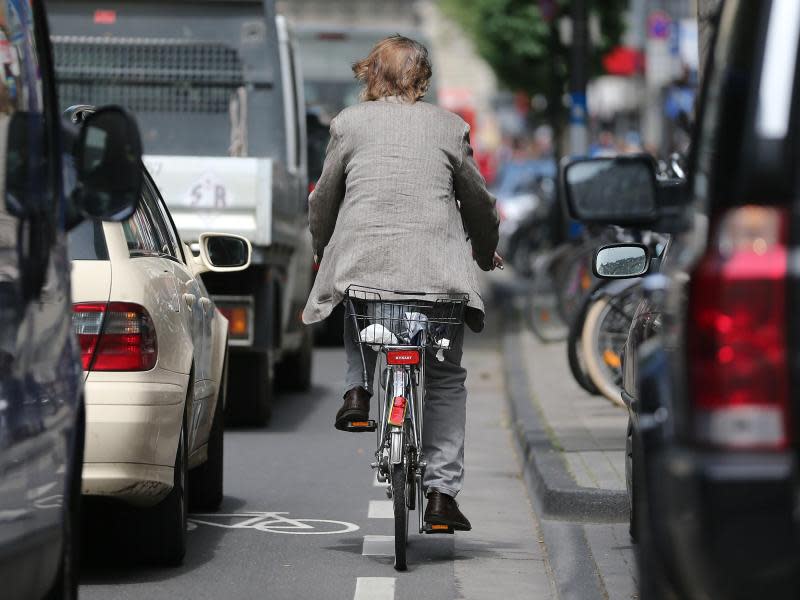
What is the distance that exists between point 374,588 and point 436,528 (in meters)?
0.45

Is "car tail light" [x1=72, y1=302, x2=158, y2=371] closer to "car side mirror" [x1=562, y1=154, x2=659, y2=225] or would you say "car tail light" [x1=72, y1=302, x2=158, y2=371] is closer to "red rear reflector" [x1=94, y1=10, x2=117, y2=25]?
"car side mirror" [x1=562, y1=154, x2=659, y2=225]

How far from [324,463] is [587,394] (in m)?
2.70

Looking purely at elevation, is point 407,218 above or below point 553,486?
above

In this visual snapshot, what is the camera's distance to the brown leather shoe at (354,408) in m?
6.55

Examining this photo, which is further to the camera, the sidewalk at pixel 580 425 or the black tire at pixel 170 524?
the sidewalk at pixel 580 425

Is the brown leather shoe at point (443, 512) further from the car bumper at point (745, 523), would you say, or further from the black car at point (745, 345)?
the car bumper at point (745, 523)

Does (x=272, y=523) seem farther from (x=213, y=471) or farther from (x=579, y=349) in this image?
(x=579, y=349)

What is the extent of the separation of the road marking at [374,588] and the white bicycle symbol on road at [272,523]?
1032 mm

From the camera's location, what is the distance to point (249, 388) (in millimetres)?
10758

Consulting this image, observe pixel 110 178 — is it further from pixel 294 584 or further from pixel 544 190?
pixel 544 190

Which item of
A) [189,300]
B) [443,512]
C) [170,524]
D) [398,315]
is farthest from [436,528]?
[189,300]

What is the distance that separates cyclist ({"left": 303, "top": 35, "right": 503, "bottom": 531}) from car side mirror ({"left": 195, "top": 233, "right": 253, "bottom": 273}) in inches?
53.0

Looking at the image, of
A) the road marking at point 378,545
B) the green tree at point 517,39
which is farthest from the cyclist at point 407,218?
the green tree at point 517,39

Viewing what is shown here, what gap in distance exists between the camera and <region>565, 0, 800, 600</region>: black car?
3.26 meters
